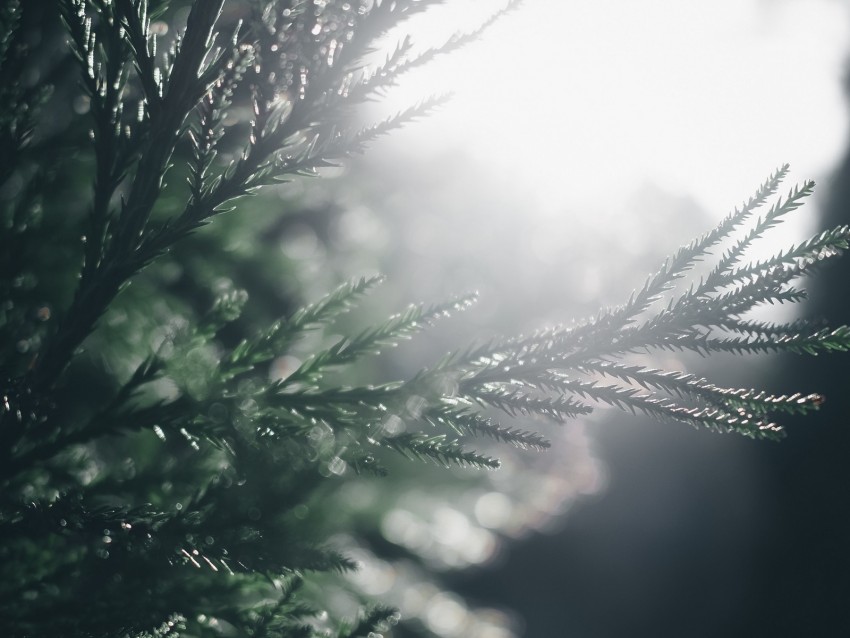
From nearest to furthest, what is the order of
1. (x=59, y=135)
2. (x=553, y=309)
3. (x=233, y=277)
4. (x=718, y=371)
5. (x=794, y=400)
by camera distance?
(x=794, y=400) → (x=59, y=135) → (x=233, y=277) → (x=553, y=309) → (x=718, y=371)

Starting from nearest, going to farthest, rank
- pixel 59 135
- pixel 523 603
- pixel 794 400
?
pixel 794 400, pixel 59 135, pixel 523 603

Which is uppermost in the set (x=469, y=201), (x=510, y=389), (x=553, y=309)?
(x=469, y=201)

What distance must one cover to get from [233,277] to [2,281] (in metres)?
1.78

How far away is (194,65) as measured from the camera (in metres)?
1.03

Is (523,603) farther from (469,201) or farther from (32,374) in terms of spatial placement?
(32,374)

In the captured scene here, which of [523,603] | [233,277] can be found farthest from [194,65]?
[523,603]

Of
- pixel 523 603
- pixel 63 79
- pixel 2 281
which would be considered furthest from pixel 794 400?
pixel 523 603

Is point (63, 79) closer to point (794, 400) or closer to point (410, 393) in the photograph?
point (410, 393)

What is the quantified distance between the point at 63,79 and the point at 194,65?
161cm

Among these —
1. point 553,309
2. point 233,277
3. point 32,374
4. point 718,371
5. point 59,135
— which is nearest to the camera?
point 32,374

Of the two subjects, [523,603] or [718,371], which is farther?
[718,371]

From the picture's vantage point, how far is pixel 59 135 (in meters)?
2.07

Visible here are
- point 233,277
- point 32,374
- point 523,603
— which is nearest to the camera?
point 32,374

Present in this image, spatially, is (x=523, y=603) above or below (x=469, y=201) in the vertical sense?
below
